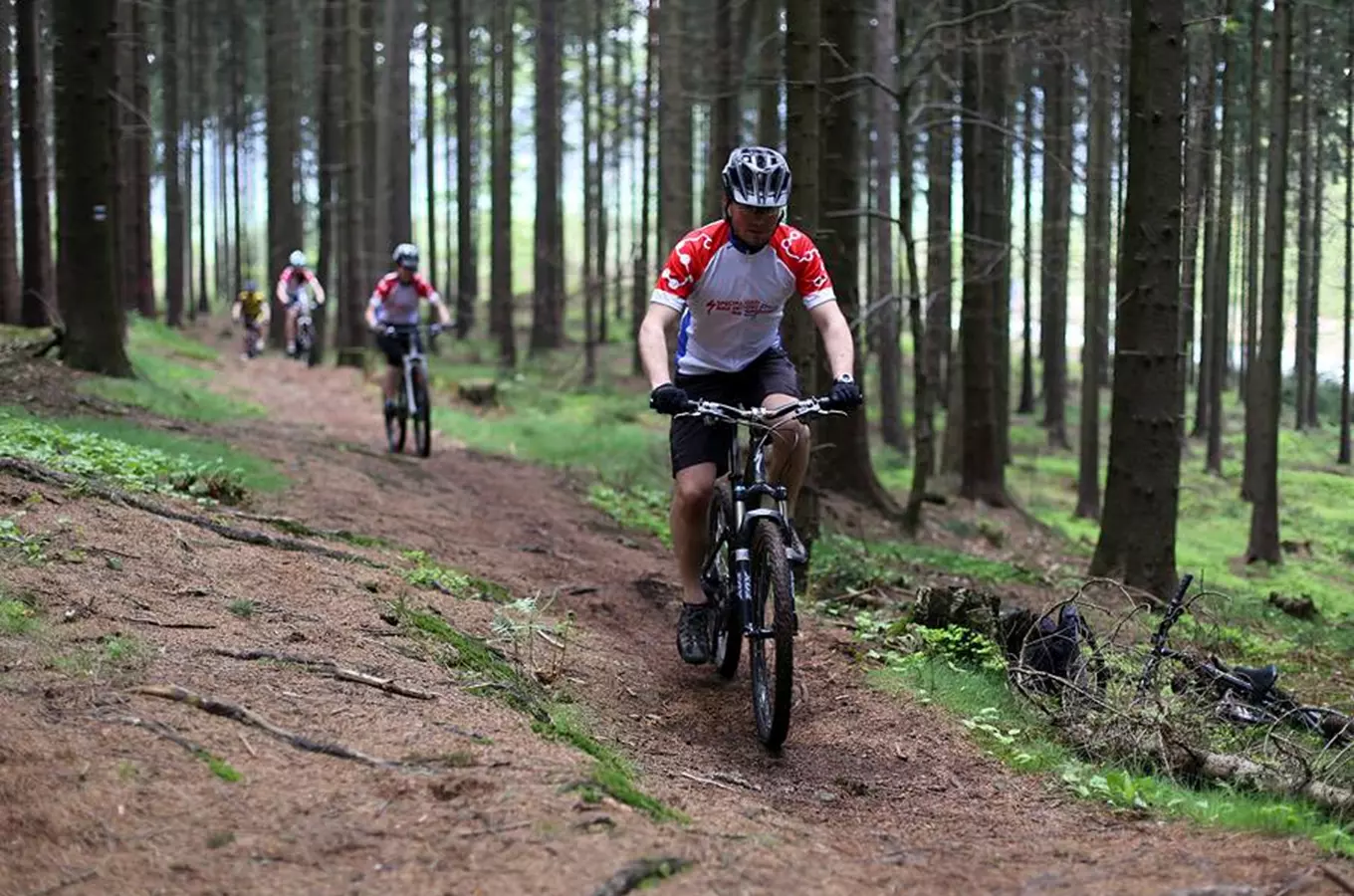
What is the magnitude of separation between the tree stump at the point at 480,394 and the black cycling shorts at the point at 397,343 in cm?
707

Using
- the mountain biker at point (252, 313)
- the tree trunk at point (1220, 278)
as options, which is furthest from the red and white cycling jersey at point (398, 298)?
the tree trunk at point (1220, 278)

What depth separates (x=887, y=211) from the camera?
18.5 meters

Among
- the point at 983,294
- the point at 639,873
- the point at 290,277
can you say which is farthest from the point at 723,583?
the point at 290,277

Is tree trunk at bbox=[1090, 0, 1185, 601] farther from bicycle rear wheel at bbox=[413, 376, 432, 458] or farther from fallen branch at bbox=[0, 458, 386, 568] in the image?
bicycle rear wheel at bbox=[413, 376, 432, 458]

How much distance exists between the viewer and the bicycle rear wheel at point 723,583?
5.98m

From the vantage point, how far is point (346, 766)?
3.91 m

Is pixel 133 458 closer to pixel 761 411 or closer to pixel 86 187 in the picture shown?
pixel 761 411

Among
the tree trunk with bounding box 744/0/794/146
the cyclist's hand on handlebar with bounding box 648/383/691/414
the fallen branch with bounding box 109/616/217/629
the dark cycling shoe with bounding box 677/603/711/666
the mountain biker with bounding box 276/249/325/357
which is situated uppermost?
the tree trunk with bounding box 744/0/794/146

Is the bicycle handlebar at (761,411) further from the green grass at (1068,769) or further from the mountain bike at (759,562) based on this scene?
the green grass at (1068,769)

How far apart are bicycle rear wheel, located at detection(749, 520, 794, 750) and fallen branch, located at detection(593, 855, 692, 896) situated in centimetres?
170

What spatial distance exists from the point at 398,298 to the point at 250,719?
1032 centimetres

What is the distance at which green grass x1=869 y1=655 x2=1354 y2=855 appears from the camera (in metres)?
4.23

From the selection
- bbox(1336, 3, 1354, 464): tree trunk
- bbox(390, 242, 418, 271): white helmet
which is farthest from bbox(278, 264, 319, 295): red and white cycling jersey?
bbox(1336, 3, 1354, 464): tree trunk

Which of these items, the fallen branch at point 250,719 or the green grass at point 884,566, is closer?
the fallen branch at point 250,719
